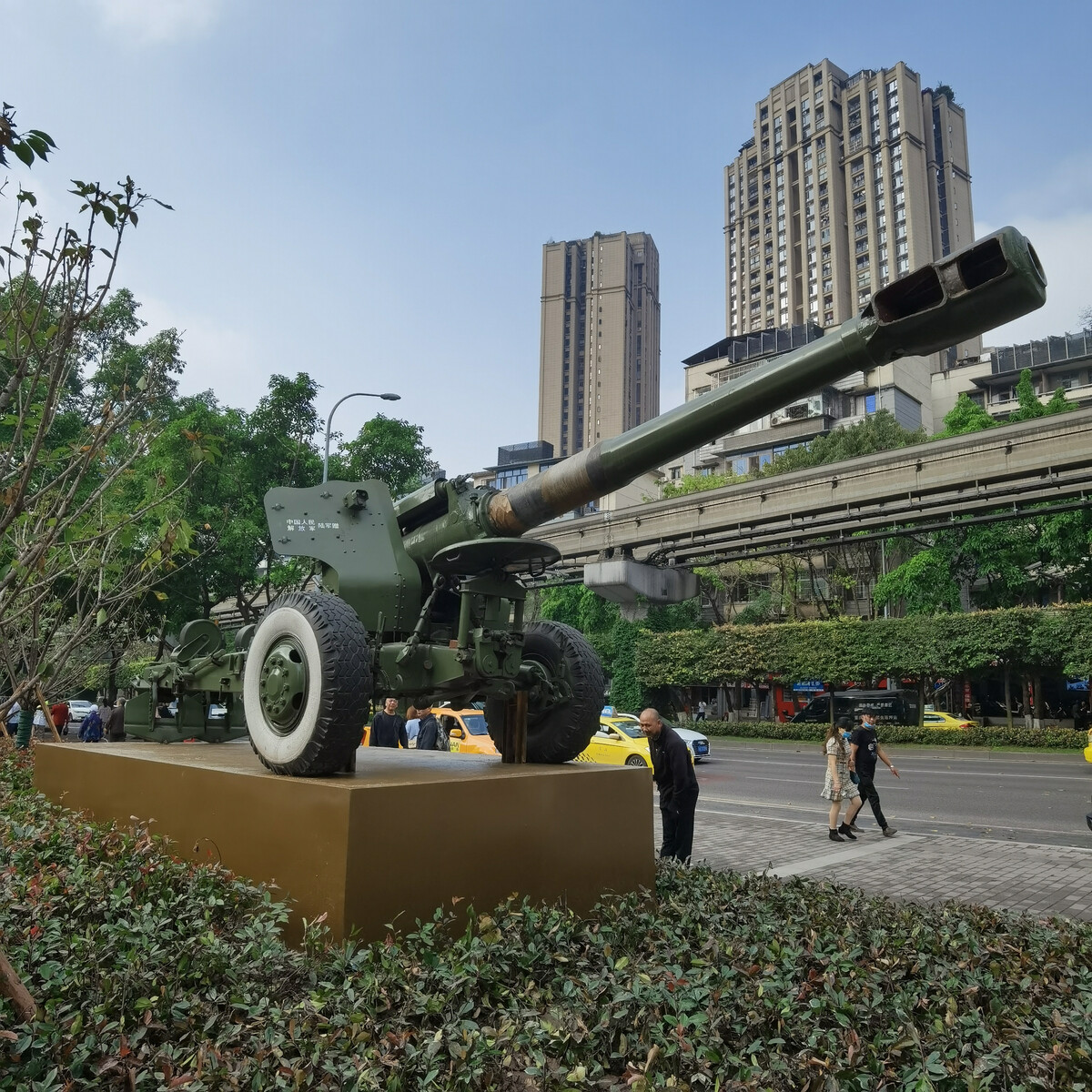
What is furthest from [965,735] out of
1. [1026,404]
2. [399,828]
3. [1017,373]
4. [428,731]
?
[1017,373]

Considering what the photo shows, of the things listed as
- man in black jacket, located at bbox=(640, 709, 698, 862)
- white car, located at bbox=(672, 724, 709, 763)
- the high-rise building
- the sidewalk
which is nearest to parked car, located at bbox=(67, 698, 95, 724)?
white car, located at bbox=(672, 724, 709, 763)

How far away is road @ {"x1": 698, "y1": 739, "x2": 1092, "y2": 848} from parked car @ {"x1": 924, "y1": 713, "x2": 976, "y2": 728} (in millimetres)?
2970

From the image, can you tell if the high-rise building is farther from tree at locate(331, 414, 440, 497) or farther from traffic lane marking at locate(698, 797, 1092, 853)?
traffic lane marking at locate(698, 797, 1092, 853)

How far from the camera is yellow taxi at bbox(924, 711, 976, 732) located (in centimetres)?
2802

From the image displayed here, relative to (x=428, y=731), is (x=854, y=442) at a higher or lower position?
higher

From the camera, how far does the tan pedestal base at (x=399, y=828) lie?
3.90m

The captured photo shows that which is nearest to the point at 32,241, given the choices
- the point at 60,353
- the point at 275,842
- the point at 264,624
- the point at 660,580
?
the point at 60,353

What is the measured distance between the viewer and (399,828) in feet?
13.1

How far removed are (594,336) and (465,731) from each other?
115m

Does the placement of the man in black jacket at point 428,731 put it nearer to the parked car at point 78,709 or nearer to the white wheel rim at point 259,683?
the white wheel rim at point 259,683

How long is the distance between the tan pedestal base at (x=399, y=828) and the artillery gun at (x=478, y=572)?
0.34 meters

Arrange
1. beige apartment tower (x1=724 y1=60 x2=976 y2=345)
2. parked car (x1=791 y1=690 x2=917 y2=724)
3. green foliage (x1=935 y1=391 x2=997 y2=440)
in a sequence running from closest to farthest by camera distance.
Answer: parked car (x1=791 y1=690 x2=917 y2=724) < green foliage (x1=935 y1=391 x2=997 y2=440) < beige apartment tower (x1=724 y1=60 x2=976 y2=345)

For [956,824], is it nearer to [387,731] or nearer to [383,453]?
[387,731]

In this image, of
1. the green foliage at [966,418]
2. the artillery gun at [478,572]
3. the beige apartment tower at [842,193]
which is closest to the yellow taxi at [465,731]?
the artillery gun at [478,572]
